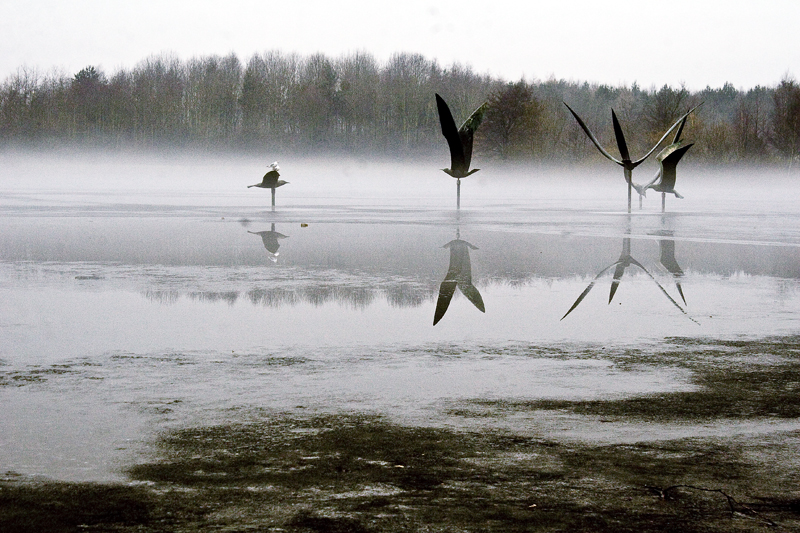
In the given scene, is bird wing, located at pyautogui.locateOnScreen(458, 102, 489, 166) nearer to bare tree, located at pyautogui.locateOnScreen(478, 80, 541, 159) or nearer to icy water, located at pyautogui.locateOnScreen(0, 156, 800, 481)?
icy water, located at pyautogui.locateOnScreen(0, 156, 800, 481)

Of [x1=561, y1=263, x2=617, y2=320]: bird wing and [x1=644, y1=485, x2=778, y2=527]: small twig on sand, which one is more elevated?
[x1=561, y1=263, x2=617, y2=320]: bird wing

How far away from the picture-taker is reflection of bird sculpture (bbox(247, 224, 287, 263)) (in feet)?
47.1

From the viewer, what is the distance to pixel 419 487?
153 inches

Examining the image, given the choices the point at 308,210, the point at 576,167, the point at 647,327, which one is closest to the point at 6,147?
the point at 576,167

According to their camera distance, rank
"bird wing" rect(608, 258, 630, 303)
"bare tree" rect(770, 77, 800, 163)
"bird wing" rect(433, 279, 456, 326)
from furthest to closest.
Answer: "bare tree" rect(770, 77, 800, 163) → "bird wing" rect(608, 258, 630, 303) → "bird wing" rect(433, 279, 456, 326)

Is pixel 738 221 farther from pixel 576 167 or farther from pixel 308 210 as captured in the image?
pixel 576 167

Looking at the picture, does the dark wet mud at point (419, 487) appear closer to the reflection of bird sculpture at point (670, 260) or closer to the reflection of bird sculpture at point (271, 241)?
the reflection of bird sculpture at point (670, 260)

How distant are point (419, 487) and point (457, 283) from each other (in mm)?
7251

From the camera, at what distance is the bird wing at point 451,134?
968 inches

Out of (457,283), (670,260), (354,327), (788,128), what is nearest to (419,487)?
(354,327)

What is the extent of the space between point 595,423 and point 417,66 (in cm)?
11355

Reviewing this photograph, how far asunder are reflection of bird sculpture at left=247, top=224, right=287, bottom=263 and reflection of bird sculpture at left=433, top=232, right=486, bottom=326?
2.68 m

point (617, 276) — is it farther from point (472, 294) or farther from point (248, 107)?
point (248, 107)

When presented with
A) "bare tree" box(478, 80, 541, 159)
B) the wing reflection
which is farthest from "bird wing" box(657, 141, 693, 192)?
"bare tree" box(478, 80, 541, 159)
